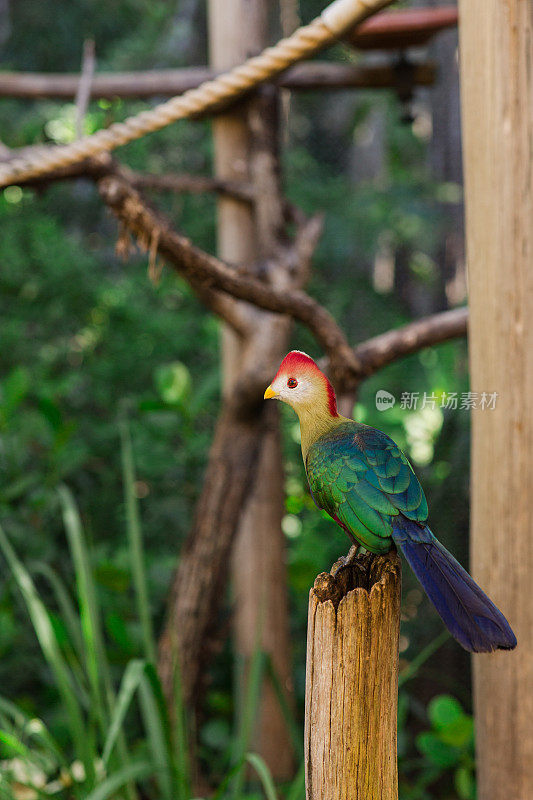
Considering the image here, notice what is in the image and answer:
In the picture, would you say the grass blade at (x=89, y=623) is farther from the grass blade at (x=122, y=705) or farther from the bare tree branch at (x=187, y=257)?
the bare tree branch at (x=187, y=257)

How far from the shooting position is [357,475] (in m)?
0.48

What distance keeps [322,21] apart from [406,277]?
9.73 ft

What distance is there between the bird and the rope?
0.59 meters

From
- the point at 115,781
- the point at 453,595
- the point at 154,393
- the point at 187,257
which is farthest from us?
the point at 154,393

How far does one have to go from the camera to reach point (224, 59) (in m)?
1.50

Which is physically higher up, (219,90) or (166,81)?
(166,81)

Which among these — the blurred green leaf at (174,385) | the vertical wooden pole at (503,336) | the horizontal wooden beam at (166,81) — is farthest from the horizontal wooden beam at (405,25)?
the blurred green leaf at (174,385)

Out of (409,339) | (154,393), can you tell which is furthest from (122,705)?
(154,393)

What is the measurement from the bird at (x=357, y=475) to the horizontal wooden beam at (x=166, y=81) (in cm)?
124

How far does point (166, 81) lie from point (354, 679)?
1.33m

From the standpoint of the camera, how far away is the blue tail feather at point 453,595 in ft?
1.31

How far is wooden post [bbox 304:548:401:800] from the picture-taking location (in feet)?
1.74

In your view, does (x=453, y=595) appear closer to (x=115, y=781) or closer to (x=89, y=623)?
(x=115, y=781)

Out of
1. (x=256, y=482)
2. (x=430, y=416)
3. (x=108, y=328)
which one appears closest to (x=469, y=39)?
(x=430, y=416)
